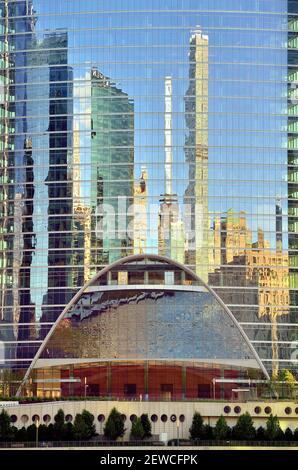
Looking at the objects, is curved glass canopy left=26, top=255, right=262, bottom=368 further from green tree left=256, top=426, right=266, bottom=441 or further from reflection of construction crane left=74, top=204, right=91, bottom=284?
green tree left=256, top=426, right=266, bottom=441

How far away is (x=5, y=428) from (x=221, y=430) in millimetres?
19387

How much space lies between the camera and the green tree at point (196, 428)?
14100 centimetres

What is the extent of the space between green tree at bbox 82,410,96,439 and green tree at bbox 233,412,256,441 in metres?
12.9

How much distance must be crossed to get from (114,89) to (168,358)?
97.1 feet

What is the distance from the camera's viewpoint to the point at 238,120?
168 metres

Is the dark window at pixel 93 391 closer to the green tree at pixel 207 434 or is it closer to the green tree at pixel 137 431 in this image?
the green tree at pixel 137 431

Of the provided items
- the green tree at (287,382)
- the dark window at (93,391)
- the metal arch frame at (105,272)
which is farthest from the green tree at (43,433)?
the green tree at (287,382)

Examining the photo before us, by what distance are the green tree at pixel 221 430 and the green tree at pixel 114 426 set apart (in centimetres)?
867

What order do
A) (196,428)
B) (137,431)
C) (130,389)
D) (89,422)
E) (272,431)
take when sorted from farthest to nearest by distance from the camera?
(130,389) → (89,422) → (196,428) → (137,431) → (272,431)

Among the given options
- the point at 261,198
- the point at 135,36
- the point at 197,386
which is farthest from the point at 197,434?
the point at 135,36

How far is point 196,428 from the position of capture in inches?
5576

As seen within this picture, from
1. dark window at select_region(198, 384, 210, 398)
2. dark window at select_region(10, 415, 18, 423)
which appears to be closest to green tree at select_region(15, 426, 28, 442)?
dark window at select_region(10, 415, 18, 423)

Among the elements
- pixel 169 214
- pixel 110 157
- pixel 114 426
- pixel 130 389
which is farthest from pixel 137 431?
pixel 110 157

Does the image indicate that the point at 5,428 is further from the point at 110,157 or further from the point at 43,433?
the point at 110,157
